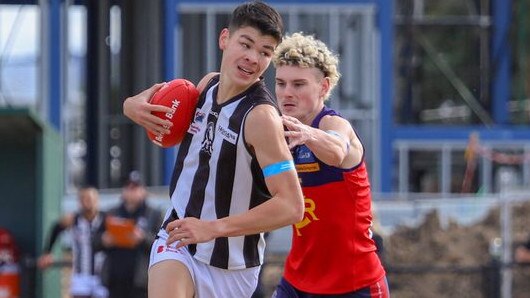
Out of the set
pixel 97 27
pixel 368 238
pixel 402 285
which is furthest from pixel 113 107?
pixel 368 238

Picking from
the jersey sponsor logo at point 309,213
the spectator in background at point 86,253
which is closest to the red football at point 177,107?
the jersey sponsor logo at point 309,213

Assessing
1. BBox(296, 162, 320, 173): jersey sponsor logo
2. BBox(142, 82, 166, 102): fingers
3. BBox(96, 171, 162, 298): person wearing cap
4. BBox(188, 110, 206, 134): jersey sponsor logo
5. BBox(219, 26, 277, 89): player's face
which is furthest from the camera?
BBox(96, 171, 162, 298): person wearing cap

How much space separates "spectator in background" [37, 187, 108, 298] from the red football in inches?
291

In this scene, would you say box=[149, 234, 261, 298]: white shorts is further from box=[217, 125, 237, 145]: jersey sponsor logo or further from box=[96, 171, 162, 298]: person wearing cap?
box=[96, 171, 162, 298]: person wearing cap

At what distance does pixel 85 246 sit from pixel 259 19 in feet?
26.5

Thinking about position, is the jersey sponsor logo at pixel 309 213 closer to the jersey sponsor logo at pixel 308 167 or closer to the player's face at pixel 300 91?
the jersey sponsor logo at pixel 308 167

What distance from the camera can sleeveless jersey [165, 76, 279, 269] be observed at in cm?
635

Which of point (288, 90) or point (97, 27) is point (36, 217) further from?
point (97, 27)

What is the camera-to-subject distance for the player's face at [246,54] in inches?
246

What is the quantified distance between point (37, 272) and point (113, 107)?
1219 centimetres

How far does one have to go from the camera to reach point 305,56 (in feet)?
22.7

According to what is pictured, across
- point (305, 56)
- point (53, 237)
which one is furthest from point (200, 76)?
point (305, 56)

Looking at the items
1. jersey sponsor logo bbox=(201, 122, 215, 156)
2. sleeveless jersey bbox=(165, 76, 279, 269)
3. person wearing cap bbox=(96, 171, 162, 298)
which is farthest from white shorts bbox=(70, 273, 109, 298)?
jersey sponsor logo bbox=(201, 122, 215, 156)

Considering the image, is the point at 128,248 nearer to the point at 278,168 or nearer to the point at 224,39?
the point at 224,39
